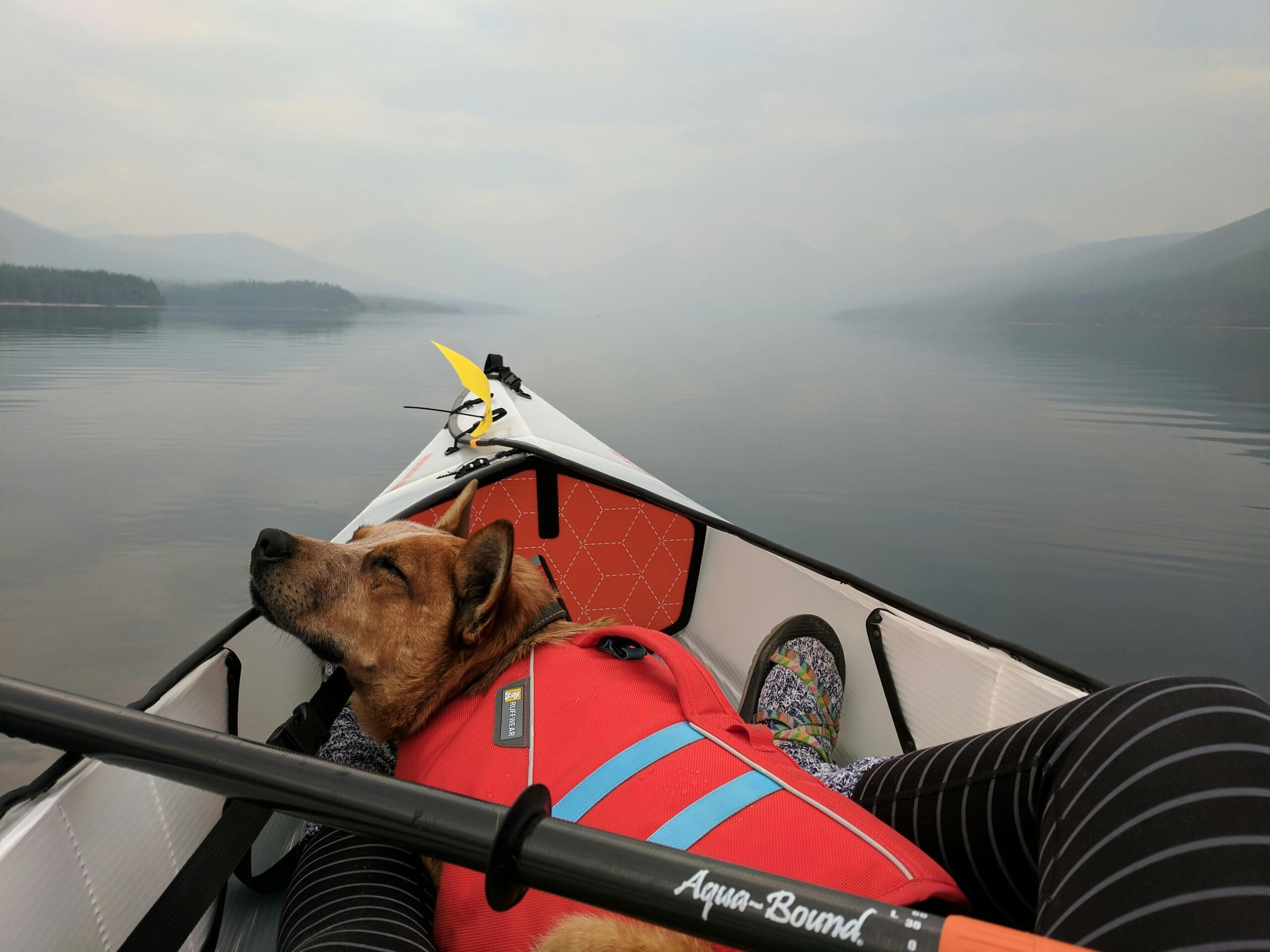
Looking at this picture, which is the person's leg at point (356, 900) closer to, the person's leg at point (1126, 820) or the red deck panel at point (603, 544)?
the person's leg at point (1126, 820)

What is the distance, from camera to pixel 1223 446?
9523 mm

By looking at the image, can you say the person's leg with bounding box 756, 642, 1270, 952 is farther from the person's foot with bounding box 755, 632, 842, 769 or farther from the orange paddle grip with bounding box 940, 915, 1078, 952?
the person's foot with bounding box 755, 632, 842, 769

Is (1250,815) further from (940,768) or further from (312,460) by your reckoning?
(312,460)

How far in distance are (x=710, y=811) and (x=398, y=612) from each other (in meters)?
0.78

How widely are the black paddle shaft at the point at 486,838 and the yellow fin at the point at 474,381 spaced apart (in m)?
2.35

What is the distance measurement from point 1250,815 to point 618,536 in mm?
2240

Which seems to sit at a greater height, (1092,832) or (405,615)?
(1092,832)

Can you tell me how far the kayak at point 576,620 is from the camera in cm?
96

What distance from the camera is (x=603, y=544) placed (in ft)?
9.13

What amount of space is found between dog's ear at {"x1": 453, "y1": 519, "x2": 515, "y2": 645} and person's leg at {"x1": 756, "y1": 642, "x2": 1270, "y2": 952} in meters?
0.79

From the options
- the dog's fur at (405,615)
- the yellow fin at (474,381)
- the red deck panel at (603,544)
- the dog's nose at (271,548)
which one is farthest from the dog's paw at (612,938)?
the yellow fin at (474,381)

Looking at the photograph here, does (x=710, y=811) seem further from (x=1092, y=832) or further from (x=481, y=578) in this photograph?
(x=481, y=578)

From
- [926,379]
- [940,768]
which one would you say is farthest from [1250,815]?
[926,379]

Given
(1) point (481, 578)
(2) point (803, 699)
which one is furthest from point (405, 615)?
(2) point (803, 699)
